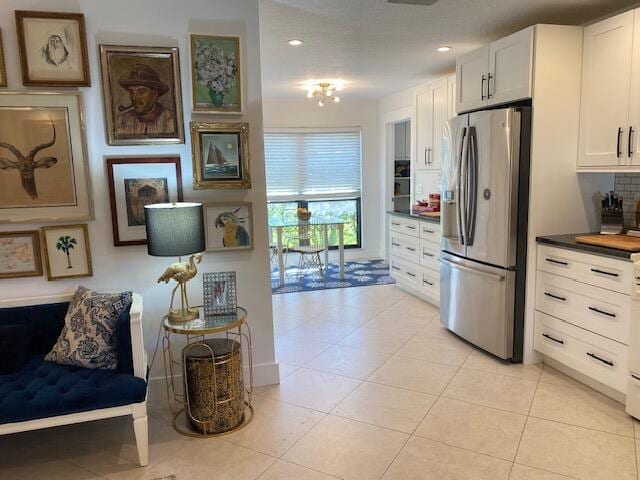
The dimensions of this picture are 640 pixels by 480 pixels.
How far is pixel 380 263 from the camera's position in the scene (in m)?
7.02

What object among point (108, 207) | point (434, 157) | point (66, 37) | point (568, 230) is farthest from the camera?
point (434, 157)

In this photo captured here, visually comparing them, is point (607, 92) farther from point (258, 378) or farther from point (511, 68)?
point (258, 378)

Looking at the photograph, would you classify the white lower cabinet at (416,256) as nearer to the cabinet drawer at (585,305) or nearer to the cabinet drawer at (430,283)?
the cabinet drawer at (430,283)

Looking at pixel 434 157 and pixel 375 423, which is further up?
pixel 434 157

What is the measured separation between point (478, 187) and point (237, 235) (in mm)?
1795

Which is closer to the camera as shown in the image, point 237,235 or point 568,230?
point 237,235

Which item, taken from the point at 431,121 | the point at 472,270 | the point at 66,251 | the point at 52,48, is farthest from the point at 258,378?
the point at 431,121

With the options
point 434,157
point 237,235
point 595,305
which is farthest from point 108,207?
point 434,157

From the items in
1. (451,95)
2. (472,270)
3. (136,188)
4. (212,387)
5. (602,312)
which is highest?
(451,95)

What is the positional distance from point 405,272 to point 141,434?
3686 mm

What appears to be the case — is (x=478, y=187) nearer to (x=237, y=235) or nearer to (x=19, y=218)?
(x=237, y=235)

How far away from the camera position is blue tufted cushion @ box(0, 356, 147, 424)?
6.99 ft

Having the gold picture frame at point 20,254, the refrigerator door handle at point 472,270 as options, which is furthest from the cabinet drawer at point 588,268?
the gold picture frame at point 20,254

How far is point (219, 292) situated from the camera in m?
2.72
